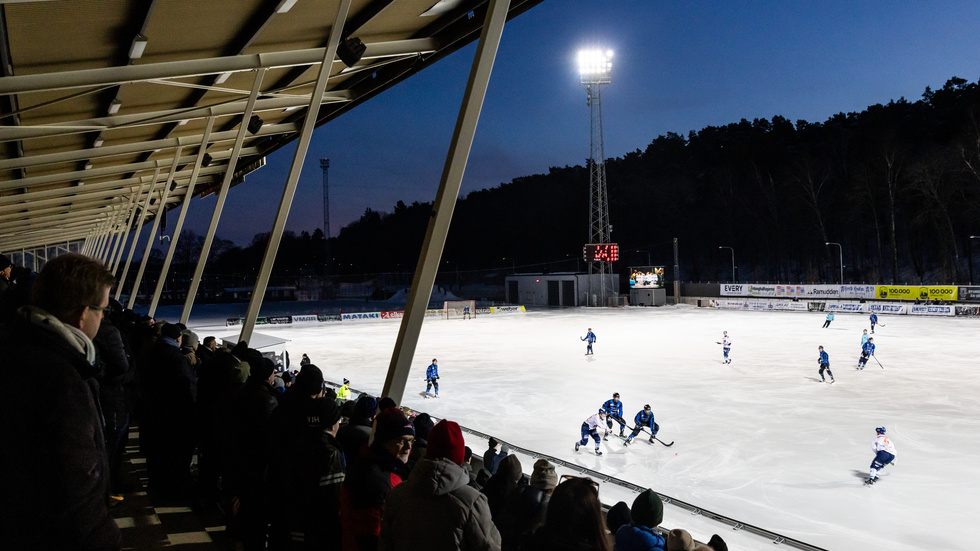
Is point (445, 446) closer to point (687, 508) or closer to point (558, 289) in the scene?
point (687, 508)

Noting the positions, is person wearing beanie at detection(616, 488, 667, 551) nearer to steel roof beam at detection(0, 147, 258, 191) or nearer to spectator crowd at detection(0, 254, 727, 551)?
spectator crowd at detection(0, 254, 727, 551)

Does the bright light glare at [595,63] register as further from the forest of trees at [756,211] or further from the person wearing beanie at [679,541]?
the person wearing beanie at [679,541]

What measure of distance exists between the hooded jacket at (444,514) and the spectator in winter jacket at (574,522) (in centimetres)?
23

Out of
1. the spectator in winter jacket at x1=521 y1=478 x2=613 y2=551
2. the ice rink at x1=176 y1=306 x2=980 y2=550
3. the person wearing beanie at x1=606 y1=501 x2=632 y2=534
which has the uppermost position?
the spectator in winter jacket at x1=521 y1=478 x2=613 y2=551

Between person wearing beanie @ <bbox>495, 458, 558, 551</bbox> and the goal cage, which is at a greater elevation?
person wearing beanie @ <bbox>495, 458, 558, 551</bbox>

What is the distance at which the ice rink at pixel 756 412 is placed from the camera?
9242 millimetres

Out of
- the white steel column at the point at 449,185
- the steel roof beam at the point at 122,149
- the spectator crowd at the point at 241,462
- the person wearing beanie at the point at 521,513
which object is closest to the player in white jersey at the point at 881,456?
the spectator crowd at the point at 241,462

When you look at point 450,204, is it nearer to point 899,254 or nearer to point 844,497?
point 844,497

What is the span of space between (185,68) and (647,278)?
5218 cm

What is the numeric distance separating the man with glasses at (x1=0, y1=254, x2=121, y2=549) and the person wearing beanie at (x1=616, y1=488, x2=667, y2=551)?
2.20 m

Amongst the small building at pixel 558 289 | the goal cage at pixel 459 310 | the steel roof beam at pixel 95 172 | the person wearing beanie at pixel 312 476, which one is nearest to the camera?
the person wearing beanie at pixel 312 476

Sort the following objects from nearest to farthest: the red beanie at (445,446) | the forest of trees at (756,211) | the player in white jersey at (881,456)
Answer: the red beanie at (445,446) → the player in white jersey at (881,456) → the forest of trees at (756,211)

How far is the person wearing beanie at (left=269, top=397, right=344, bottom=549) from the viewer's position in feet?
10.3

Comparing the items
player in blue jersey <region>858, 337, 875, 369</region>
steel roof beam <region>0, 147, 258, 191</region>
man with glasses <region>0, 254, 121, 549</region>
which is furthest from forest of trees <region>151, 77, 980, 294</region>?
man with glasses <region>0, 254, 121, 549</region>
